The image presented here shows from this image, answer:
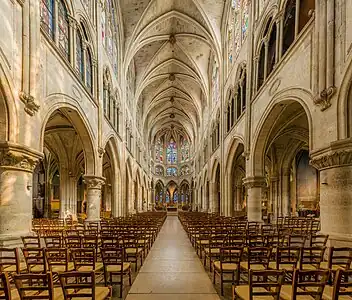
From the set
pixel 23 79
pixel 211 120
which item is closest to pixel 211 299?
pixel 23 79

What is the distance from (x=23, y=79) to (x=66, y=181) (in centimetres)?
1539

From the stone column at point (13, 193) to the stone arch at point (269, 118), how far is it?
8613mm

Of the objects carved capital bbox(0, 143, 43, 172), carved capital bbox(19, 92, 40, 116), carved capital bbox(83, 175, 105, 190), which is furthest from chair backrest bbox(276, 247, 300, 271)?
carved capital bbox(83, 175, 105, 190)

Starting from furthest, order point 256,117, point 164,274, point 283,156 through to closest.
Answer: point 283,156 → point 256,117 → point 164,274

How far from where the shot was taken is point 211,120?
3170 centimetres

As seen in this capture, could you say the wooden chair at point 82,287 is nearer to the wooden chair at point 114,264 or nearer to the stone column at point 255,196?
the wooden chair at point 114,264

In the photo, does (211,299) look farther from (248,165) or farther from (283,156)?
(283,156)

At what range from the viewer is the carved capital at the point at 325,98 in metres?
7.73

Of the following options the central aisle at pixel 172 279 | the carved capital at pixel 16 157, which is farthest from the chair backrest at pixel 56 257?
the carved capital at pixel 16 157

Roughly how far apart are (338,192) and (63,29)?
12.6 metres

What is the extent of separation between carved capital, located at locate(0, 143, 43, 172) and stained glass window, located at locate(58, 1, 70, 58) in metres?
6.17

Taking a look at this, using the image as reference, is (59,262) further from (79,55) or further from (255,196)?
(79,55)

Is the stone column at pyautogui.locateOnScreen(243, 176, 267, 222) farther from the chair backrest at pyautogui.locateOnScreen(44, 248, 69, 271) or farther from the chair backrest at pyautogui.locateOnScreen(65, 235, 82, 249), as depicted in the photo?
the chair backrest at pyautogui.locateOnScreen(44, 248, 69, 271)

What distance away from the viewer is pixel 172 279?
275 inches
